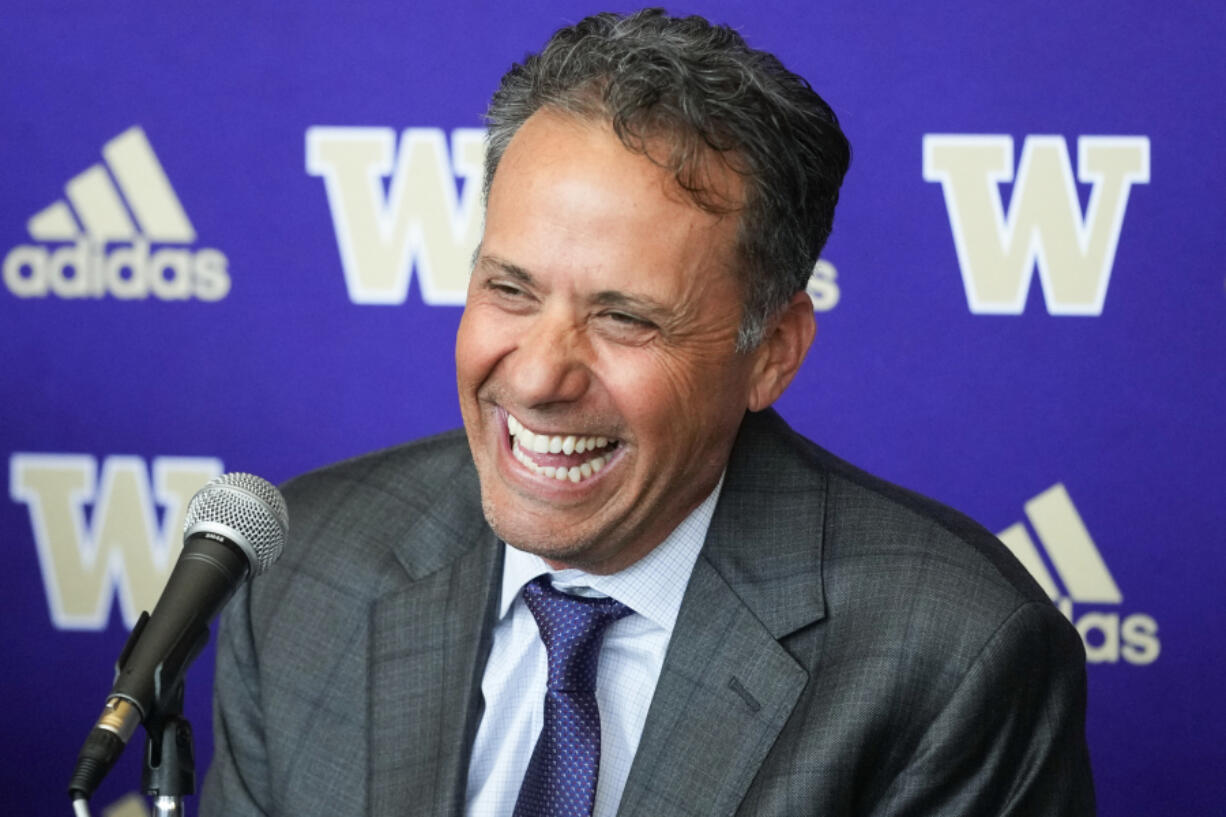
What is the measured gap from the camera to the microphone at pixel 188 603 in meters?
1.12

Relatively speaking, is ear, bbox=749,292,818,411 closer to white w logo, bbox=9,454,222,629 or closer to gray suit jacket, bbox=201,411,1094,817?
gray suit jacket, bbox=201,411,1094,817

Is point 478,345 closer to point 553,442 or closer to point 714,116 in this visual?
point 553,442

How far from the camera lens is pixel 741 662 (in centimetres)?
172

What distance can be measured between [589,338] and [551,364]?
0.19ft

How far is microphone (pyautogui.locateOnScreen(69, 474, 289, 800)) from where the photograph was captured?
112 centimetres

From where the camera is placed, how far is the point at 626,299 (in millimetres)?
1603

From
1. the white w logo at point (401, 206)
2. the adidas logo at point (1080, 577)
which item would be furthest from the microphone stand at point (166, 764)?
the adidas logo at point (1080, 577)

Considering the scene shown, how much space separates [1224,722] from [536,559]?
4.67 ft

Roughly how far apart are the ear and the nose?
0.86 feet

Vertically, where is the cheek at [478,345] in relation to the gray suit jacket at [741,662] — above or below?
above

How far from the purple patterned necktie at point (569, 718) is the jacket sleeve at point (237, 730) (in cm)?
35

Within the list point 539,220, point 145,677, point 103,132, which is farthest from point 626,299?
point 103,132

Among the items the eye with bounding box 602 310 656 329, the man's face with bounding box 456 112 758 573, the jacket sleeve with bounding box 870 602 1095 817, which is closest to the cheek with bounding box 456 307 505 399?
the man's face with bounding box 456 112 758 573

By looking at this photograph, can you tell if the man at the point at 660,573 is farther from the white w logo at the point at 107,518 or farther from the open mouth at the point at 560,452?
the white w logo at the point at 107,518
